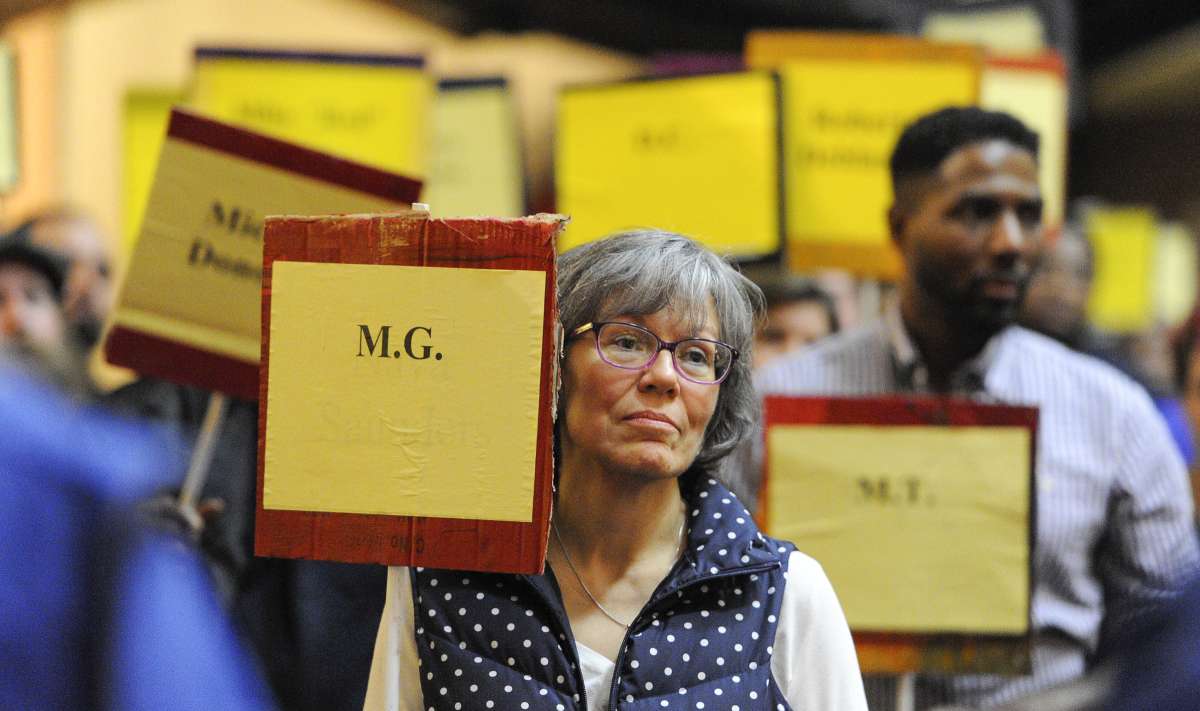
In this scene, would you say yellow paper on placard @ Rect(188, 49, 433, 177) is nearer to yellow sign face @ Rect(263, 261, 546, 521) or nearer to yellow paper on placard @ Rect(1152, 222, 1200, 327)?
yellow sign face @ Rect(263, 261, 546, 521)

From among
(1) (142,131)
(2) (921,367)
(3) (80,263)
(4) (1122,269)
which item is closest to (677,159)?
(2) (921,367)

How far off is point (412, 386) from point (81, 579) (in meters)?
1.02

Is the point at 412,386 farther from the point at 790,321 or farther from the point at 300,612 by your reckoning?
the point at 790,321

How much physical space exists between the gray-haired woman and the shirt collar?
3.85 ft

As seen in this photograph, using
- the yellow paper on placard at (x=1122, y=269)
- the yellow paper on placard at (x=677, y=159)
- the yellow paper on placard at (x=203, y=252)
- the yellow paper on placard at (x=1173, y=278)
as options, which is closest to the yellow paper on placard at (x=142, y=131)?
the yellow paper on placard at (x=677, y=159)

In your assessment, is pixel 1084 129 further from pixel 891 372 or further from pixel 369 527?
pixel 369 527

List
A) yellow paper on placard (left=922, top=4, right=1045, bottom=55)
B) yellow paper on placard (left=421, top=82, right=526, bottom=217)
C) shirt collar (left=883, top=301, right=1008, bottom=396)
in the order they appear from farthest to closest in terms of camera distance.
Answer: yellow paper on placard (left=922, top=4, right=1045, bottom=55), yellow paper on placard (left=421, top=82, right=526, bottom=217), shirt collar (left=883, top=301, right=1008, bottom=396)

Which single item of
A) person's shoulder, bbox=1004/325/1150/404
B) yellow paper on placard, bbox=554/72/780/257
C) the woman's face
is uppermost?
yellow paper on placard, bbox=554/72/780/257

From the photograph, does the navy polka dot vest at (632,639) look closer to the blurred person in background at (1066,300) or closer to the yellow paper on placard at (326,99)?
the yellow paper on placard at (326,99)

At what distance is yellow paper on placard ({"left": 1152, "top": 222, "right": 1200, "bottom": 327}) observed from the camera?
10188mm

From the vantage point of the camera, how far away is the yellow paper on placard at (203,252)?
9.55 ft

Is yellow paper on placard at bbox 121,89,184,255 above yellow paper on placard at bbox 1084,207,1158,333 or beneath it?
above

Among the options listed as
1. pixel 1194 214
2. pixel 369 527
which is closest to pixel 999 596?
pixel 369 527

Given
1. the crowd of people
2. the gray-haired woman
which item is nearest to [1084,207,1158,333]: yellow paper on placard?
the crowd of people
